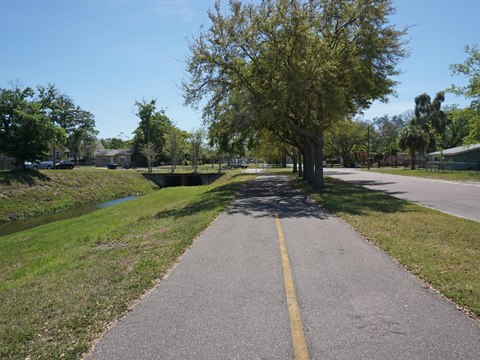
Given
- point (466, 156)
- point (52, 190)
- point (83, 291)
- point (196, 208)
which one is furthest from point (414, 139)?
point (83, 291)

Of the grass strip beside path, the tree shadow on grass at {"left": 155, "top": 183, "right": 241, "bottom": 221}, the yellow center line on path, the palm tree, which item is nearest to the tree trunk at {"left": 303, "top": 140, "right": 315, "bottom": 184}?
the tree shadow on grass at {"left": 155, "top": 183, "right": 241, "bottom": 221}

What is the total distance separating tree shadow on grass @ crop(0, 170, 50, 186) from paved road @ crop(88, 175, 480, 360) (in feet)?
104

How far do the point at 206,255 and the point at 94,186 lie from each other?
3826cm

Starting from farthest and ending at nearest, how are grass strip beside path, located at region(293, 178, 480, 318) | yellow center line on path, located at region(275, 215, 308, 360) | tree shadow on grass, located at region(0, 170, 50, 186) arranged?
tree shadow on grass, located at region(0, 170, 50, 186), grass strip beside path, located at region(293, 178, 480, 318), yellow center line on path, located at region(275, 215, 308, 360)

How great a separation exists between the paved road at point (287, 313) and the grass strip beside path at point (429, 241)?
0.34 meters

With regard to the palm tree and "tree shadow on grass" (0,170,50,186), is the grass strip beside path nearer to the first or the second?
"tree shadow on grass" (0,170,50,186)

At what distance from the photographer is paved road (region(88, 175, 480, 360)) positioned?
4125mm

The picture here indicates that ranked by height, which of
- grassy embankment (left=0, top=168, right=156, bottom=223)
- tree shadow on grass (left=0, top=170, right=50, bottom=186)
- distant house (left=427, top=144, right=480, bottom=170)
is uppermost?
distant house (left=427, top=144, right=480, bottom=170)

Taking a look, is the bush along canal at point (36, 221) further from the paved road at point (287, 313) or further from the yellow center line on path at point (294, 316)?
the yellow center line on path at point (294, 316)

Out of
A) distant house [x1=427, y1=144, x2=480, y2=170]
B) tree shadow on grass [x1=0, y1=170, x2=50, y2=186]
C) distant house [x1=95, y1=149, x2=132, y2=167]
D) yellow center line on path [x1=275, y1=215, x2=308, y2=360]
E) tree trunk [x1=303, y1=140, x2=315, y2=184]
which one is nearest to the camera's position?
yellow center line on path [x1=275, y1=215, x2=308, y2=360]

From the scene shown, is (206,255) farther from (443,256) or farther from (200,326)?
(443,256)

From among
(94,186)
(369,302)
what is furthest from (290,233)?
(94,186)

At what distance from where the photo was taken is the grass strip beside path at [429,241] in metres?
6.14

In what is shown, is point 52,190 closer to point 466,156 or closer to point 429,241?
point 429,241
